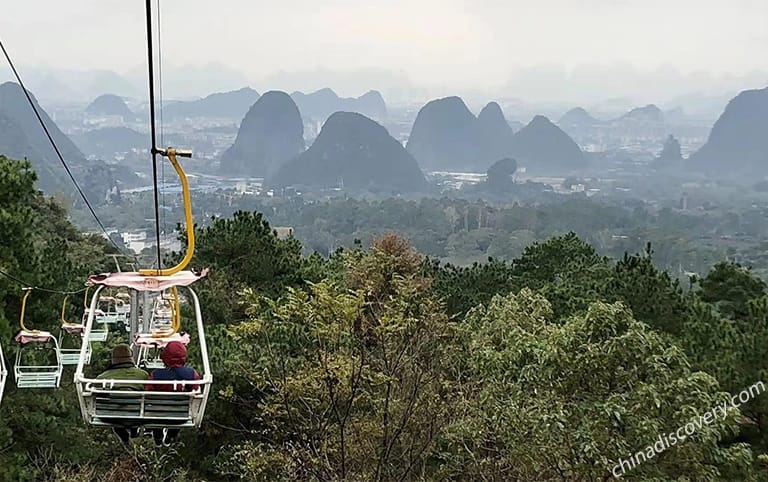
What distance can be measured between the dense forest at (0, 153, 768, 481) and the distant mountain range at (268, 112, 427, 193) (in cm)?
13735

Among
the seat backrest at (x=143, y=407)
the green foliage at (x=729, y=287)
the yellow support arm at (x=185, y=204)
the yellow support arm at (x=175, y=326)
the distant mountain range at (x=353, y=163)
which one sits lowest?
the distant mountain range at (x=353, y=163)

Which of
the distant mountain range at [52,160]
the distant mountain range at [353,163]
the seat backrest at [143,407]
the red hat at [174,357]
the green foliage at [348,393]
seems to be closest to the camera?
the seat backrest at [143,407]

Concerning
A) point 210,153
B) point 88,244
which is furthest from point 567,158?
point 88,244

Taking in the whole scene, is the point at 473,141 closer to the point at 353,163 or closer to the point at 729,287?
the point at 353,163

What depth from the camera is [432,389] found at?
11.2 m

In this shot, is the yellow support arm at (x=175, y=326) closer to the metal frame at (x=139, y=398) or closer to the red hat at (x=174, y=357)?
the red hat at (x=174, y=357)

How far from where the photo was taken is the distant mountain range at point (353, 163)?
155125 millimetres

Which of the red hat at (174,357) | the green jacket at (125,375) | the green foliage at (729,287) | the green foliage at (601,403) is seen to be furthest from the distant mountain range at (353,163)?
the green jacket at (125,375)

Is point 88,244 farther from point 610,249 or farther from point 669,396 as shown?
point 610,249

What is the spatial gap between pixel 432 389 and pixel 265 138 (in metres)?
162

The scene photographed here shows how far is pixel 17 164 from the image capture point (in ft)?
41.4

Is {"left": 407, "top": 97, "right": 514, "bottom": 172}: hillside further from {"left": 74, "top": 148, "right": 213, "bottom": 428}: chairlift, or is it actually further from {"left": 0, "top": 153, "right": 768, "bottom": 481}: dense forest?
{"left": 74, "top": 148, "right": 213, "bottom": 428}: chairlift

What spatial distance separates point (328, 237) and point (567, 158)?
4312 inches

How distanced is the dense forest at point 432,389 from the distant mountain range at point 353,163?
137347 mm
